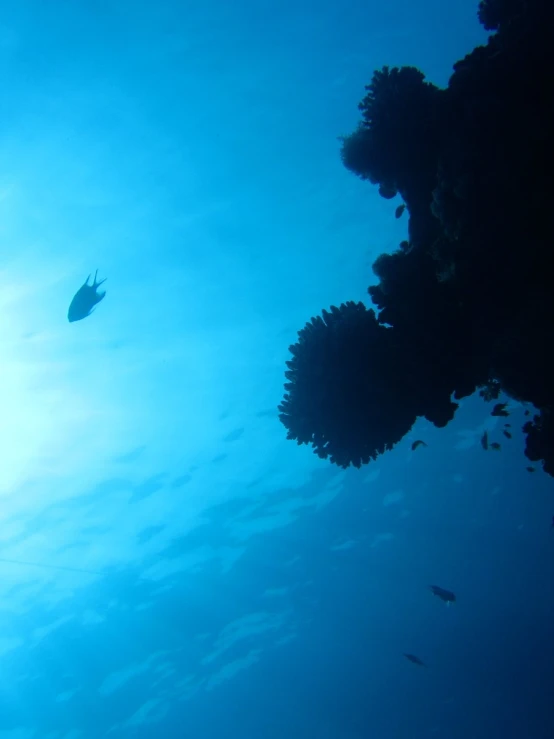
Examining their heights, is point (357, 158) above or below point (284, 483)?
below

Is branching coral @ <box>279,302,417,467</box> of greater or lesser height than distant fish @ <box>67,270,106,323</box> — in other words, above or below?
below

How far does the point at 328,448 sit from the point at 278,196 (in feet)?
41.0

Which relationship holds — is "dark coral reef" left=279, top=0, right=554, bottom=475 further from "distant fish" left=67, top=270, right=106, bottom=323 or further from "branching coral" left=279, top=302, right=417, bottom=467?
"distant fish" left=67, top=270, right=106, bottom=323

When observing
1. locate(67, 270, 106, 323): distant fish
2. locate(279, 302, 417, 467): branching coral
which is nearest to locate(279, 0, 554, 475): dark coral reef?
locate(279, 302, 417, 467): branching coral

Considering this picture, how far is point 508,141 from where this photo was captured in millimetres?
4094

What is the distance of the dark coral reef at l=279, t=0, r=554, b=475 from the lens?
412 cm

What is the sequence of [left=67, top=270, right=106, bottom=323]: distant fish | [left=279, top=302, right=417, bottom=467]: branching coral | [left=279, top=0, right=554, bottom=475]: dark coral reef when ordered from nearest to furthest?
1. [left=279, top=0, right=554, bottom=475]: dark coral reef
2. [left=279, top=302, right=417, bottom=467]: branching coral
3. [left=67, top=270, right=106, bottom=323]: distant fish

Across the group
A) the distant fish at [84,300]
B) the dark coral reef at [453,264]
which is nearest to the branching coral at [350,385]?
the dark coral reef at [453,264]

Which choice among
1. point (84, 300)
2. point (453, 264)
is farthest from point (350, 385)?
point (84, 300)

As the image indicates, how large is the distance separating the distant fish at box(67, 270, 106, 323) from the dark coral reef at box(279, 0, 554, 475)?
331 cm

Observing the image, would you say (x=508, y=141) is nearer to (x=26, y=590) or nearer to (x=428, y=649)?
(x=26, y=590)

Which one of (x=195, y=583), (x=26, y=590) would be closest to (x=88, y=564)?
(x=26, y=590)

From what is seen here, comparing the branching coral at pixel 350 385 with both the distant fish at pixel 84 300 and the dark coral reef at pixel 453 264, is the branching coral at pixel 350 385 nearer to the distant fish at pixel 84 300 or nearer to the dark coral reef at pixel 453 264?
the dark coral reef at pixel 453 264

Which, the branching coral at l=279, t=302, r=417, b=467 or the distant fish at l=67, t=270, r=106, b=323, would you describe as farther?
the distant fish at l=67, t=270, r=106, b=323
